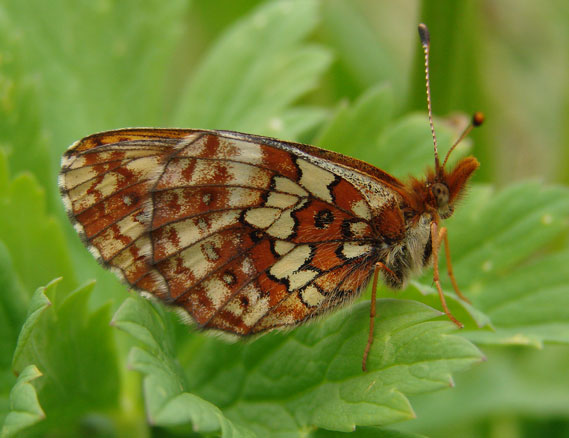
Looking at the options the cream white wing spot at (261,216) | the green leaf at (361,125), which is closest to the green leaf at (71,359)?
the cream white wing spot at (261,216)

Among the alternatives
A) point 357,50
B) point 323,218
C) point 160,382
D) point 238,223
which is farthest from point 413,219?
point 357,50

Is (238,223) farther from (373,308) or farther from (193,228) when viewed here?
(373,308)

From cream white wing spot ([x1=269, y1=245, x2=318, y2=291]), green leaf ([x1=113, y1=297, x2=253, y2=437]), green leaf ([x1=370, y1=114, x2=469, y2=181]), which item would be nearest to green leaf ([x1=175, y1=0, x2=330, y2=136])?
green leaf ([x1=370, y1=114, x2=469, y2=181])

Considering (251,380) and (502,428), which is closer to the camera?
(251,380)

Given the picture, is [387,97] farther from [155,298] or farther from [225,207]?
[155,298]

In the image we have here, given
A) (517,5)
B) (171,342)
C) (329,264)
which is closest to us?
(171,342)

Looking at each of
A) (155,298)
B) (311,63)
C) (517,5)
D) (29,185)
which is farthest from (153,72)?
(517,5)

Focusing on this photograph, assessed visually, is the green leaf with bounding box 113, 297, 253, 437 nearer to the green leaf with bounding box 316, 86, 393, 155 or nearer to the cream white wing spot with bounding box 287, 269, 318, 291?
the cream white wing spot with bounding box 287, 269, 318, 291
